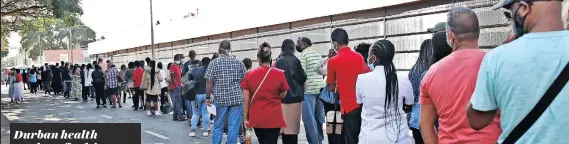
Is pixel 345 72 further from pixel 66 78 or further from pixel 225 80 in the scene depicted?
pixel 66 78

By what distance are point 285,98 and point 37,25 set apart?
104 feet

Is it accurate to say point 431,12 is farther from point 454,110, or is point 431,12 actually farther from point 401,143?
point 454,110

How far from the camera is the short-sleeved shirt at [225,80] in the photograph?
8234mm

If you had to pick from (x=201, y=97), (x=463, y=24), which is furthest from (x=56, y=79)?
(x=463, y=24)

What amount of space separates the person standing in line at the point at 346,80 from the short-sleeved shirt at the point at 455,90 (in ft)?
8.89

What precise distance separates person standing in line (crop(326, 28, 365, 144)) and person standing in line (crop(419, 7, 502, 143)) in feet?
8.70

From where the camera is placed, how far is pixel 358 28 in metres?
16.9

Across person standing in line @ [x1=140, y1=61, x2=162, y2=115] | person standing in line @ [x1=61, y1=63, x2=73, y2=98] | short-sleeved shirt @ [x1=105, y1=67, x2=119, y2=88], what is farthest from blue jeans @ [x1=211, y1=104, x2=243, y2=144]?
person standing in line @ [x1=61, y1=63, x2=73, y2=98]

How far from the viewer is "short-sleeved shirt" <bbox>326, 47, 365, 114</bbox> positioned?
20.3 ft

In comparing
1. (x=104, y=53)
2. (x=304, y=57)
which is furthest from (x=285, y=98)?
(x=104, y=53)

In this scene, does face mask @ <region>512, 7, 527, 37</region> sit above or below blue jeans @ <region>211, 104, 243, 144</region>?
above

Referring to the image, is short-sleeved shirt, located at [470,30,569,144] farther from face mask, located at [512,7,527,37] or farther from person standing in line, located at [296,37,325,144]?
person standing in line, located at [296,37,325,144]

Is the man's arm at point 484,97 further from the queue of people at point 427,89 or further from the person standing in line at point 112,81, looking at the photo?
the person standing in line at point 112,81

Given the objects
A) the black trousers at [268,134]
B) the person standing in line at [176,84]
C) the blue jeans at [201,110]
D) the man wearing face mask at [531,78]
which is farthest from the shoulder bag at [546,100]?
the person standing in line at [176,84]
